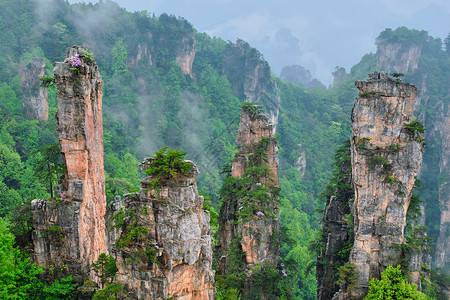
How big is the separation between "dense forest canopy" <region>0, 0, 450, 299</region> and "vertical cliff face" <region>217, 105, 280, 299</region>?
17565 millimetres

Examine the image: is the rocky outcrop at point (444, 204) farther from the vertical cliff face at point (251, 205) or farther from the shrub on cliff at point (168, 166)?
the shrub on cliff at point (168, 166)

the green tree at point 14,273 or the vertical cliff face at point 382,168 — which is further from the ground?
the vertical cliff face at point 382,168

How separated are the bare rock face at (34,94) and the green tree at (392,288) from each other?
39.9 m

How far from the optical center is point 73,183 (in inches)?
725

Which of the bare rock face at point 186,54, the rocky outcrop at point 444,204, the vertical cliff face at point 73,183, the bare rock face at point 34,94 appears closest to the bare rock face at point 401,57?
the rocky outcrop at point 444,204

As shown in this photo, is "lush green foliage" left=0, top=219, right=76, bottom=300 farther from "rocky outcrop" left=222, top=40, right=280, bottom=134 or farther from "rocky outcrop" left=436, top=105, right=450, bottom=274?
"rocky outcrop" left=222, top=40, right=280, bottom=134

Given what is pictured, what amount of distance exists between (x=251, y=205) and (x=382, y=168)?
8411 millimetres

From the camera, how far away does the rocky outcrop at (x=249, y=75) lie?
79250 mm

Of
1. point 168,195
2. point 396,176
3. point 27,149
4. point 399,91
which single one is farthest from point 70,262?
point 27,149

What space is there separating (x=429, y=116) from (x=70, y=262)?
63066 millimetres

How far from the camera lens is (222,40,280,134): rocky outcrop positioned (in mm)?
79250

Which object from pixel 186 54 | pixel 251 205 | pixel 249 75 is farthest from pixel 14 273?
pixel 249 75

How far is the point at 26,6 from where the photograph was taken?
231 ft

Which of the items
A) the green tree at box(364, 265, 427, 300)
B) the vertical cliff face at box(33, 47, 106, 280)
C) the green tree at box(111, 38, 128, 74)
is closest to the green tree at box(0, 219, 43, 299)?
the vertical cliff face at box(33, 47, 106, 280)
